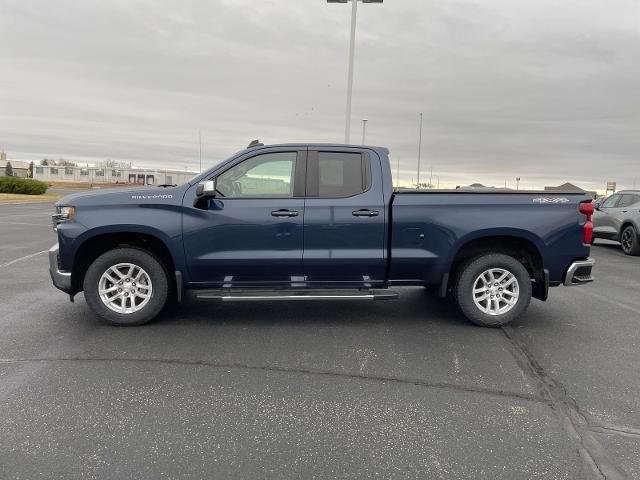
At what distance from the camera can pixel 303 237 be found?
514cm

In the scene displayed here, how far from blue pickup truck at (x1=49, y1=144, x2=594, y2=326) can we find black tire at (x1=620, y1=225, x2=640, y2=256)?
8.40m

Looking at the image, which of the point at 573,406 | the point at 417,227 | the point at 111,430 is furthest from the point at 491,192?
the point at 111,430

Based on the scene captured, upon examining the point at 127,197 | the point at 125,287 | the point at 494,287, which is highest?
the point at 127,197

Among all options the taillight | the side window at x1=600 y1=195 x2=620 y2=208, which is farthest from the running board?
the side window at x1=600 y1=195 x2=620 y2=208

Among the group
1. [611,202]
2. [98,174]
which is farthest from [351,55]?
[98,174]

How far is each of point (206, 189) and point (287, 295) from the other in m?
1.37

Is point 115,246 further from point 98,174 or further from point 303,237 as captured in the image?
point 98,174

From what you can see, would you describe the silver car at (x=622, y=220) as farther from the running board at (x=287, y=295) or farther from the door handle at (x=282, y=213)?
the door handle at (x=282, y=213)

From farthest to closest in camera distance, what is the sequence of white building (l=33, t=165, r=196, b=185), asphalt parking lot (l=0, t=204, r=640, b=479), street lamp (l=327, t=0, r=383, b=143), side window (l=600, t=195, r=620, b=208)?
white building (l=33, t=165, r=196, b=185) → street lamp (l=327, t=0, r=383, b=143) → side window (l=600, t=195, r=620, b=208) → asphalt parking lot (l=0, t=204, r=640, b=479)

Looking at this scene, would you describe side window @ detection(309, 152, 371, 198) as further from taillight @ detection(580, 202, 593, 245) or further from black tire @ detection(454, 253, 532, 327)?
taillight @ detection(580, 202, 593, 245)

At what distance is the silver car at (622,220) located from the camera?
486 inches

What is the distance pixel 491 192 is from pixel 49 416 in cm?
454

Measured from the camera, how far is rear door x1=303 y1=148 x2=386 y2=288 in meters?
5.15

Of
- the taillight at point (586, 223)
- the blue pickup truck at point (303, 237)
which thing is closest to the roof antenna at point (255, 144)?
the blue pickup truck at point (303, 237)
